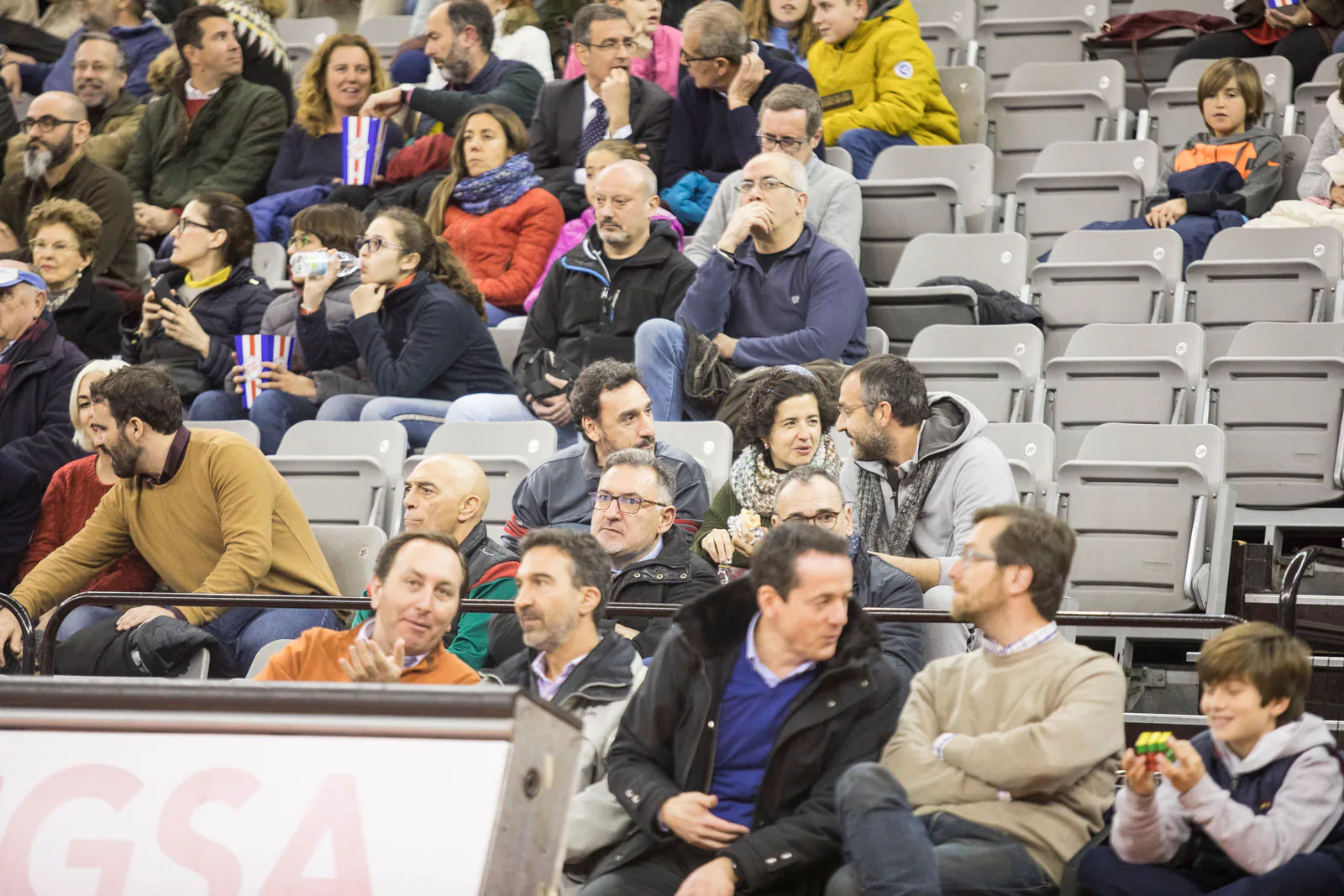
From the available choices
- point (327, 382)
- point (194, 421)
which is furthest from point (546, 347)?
point (194, 421)

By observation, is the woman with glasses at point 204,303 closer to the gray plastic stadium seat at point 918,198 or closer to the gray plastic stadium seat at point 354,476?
the gray plastic stadium seat at point 354,476

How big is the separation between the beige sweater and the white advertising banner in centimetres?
107

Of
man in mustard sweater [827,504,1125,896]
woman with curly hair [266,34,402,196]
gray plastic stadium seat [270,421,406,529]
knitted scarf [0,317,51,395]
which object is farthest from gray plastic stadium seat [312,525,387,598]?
woman with curly hair [266,34,402,196]

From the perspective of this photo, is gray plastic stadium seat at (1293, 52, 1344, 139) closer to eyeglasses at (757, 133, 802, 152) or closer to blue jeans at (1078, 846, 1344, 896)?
eyeglasses at (757, 133, 802, 152)

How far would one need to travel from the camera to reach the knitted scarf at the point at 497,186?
21.1ft

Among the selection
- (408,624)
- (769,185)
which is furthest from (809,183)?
(408,624)

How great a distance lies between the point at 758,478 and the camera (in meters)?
4.36

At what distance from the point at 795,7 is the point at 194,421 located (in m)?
3.29

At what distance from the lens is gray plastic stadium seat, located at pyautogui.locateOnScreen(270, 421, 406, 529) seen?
5.22 m

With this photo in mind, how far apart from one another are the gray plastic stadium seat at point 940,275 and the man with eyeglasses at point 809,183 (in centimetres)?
23

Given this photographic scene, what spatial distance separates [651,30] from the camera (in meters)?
7.29

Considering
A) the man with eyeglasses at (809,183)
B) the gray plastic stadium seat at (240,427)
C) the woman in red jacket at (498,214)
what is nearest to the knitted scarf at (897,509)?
the man with eyeglasses at (809,183)

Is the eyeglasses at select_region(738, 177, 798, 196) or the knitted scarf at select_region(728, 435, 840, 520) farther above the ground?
the eyeglasses at select_region(738, 177, 798, 196)

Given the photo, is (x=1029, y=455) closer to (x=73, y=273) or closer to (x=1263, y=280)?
(x=1263, y=280)
